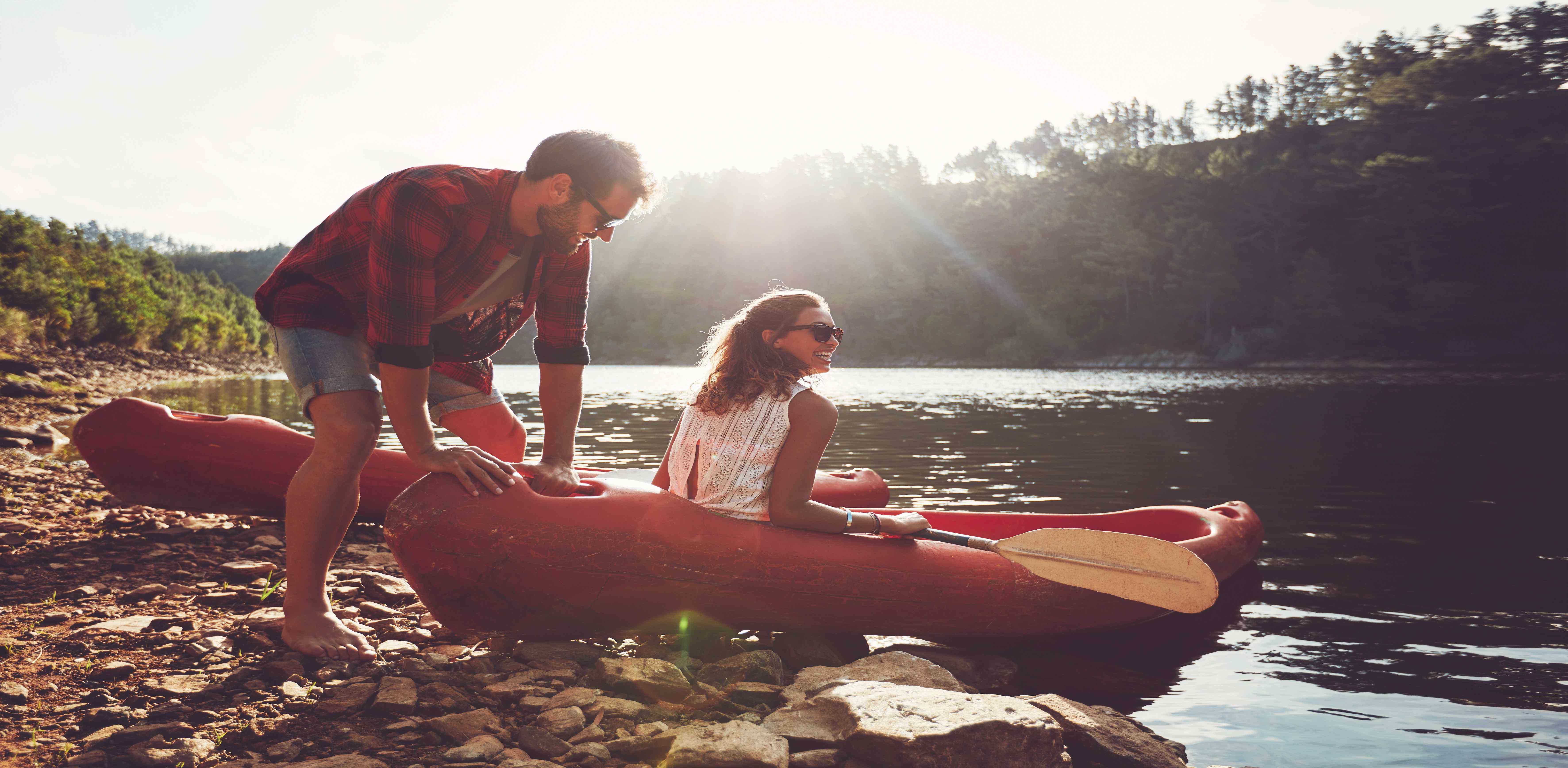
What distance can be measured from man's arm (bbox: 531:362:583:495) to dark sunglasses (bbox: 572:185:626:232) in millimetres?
562

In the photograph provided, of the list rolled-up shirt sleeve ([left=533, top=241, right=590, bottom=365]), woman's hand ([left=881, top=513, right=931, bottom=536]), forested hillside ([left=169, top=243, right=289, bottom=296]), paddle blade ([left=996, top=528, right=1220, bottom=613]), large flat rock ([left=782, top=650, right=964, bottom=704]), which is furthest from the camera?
forested hillside ([left=169, top=243, right=289, bottom=296])

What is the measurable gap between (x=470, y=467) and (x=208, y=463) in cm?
285

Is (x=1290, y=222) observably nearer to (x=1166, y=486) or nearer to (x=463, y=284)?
(x=1166, y=486)

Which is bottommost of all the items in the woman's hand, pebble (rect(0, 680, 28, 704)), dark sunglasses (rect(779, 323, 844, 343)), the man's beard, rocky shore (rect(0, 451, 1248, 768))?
rocky shore (rect(0, 451, 1248, 768))

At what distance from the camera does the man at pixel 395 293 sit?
2.46m

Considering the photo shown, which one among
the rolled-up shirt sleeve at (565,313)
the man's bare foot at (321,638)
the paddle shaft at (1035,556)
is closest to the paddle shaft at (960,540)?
the paddle shaft at (1035,556)

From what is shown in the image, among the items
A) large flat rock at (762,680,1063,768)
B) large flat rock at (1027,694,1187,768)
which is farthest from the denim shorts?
large flat rock at (1027,694,1187,768)

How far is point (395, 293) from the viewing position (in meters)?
2.44

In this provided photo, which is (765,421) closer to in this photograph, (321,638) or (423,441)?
(423,441)

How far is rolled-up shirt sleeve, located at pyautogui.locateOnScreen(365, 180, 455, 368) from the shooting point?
2.43 meters

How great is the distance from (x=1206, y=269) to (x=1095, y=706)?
56518 millimetres

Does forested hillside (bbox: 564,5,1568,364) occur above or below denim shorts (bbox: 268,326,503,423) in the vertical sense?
above

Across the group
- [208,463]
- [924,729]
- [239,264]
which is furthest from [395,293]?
[239,264]

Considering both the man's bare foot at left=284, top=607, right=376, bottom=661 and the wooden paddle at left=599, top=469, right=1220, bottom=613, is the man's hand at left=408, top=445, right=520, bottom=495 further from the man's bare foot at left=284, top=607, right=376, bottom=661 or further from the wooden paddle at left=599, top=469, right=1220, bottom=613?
the wooden paddle at left=599, top=469, right=1220, bottom=613
